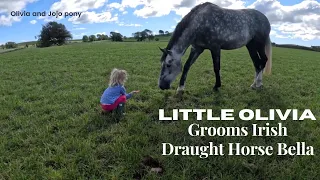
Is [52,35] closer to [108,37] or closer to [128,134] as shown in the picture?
[108,37]

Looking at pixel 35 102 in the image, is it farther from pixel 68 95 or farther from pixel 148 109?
pixel 148 109

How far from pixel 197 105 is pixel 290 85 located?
4651 mm

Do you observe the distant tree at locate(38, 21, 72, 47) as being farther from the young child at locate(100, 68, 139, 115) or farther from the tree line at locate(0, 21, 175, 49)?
the young child at locate(100, 68, 139, 115)

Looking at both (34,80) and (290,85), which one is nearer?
(290,85)

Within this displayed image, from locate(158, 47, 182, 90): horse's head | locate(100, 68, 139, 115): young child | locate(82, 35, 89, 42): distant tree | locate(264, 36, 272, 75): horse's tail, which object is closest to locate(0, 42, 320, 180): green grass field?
locate(100, 68, 139, 115): young child

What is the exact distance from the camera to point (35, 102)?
743cm

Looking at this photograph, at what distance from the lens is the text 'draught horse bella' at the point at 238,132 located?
14.7ft

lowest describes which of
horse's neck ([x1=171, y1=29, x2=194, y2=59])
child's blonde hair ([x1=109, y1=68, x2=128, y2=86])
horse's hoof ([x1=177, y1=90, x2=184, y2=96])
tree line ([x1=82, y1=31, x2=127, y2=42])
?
horse's hoof ([x1=177, y1=90, x2=184, y2=96])

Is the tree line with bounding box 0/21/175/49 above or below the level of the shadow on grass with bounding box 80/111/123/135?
above

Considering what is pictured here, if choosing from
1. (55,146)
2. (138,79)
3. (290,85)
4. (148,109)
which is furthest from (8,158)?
(290,85)

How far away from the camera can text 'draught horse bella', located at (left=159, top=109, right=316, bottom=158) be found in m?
4.48

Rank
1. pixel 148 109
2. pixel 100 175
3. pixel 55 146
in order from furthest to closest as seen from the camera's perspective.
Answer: pixel 148 109, pixel 55 146, pixel 100 175

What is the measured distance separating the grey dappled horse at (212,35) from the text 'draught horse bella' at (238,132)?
55.9 inches

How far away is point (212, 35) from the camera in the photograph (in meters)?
7.61
